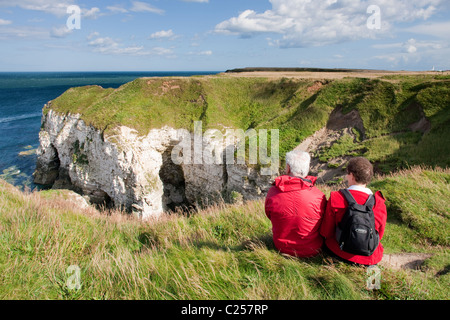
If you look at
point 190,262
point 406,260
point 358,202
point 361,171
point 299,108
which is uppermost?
point 299,108

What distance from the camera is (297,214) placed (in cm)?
447

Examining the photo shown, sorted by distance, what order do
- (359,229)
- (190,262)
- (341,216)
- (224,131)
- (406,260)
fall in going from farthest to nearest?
(224,131), (406,260), (190,262), (341,216), (359,229)

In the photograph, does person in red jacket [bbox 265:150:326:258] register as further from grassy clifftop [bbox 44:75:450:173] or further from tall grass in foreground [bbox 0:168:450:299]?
grassy clifftop [bbox 44:75:450:173]

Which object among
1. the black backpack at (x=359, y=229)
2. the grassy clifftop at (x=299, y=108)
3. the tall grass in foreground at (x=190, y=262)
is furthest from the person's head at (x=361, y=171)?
the grassy clifftop at (x=299, y=108)

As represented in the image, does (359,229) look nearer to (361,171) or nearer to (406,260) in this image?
(361,171)

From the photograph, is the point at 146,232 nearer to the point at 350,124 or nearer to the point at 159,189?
the point at 159,189

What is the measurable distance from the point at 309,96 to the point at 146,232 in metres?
24.8

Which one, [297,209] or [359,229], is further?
[297,209]

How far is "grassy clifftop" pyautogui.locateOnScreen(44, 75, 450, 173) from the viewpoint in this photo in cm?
1755

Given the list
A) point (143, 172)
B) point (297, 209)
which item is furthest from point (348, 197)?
point (143, 172)

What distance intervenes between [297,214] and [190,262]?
2.07 meters

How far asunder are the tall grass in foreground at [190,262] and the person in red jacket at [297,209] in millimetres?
267

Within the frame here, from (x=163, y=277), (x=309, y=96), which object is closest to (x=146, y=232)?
(x=163, y=277)
